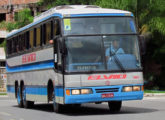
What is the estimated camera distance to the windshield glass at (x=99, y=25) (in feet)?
58.1

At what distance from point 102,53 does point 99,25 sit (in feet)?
3.29

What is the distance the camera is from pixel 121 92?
17516 mm

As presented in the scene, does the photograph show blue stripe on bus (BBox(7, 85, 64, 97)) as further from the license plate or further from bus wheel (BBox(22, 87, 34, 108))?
the license plate

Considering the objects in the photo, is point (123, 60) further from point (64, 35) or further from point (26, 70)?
point (26, 70)

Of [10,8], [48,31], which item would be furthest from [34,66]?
[10,8]

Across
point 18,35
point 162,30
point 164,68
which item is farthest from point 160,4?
point 18,35

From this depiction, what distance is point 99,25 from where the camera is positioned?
18.0 meters

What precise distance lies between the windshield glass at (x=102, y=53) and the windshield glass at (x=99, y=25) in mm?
198

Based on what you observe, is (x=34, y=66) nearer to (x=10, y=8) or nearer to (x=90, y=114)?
(x=90, y=114)

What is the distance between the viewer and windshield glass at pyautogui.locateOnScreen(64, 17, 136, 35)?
58.1 feet

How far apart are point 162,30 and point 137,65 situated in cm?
2541

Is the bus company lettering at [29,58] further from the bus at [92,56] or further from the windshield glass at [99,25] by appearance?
the windshield glass at [99,25]

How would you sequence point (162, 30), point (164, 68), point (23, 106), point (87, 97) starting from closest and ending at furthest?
point (87, 97)
point (23, 106)
point (162, 30)
point (164, 68)

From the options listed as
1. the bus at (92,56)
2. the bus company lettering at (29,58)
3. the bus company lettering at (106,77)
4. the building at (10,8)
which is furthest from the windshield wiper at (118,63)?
the building at (10,8)
